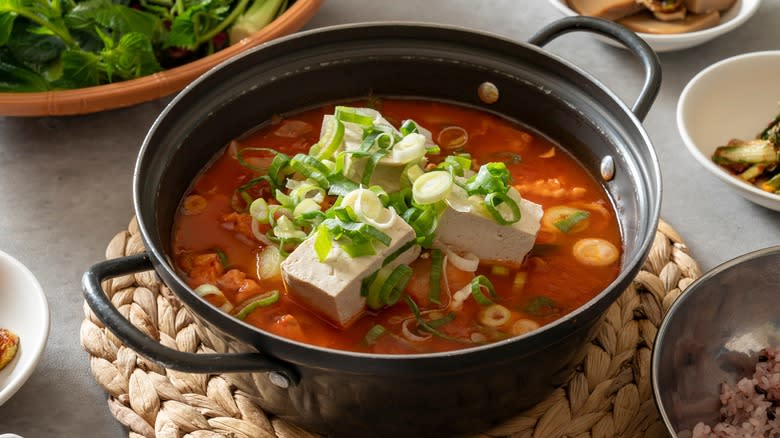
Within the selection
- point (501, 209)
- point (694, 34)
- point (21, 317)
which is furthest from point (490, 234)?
point (694, 34)

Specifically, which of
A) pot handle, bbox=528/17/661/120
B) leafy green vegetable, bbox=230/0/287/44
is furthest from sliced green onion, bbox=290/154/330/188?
leafy green vegetable, bbox=230/0/287/44

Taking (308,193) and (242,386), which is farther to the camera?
(308,193)

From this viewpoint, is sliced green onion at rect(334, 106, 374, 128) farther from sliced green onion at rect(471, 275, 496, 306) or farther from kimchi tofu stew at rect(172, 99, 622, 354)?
sliced green onion at rect(471, 275, 496, 306)

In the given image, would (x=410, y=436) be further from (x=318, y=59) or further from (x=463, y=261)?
(x=318, y=59)

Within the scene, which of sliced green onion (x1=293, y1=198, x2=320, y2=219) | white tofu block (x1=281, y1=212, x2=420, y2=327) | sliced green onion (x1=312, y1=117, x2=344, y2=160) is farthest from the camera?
sliced green onion (x1=312, y1=117, x2=344, y2=160)

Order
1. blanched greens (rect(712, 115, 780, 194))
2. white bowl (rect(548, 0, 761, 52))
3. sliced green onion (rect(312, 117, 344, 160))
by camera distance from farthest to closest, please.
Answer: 1. white bowl (rect(548, 0, 761, 52))
2. blanched greens (rect(712, 115, 780, 194))
3. sliced green onion (rect(312, 117, 344, 160))

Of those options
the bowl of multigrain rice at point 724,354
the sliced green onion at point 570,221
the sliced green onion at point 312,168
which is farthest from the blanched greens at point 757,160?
the sliced green onion at point 312,168

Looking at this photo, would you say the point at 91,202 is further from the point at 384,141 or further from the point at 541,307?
the point at 541,307
